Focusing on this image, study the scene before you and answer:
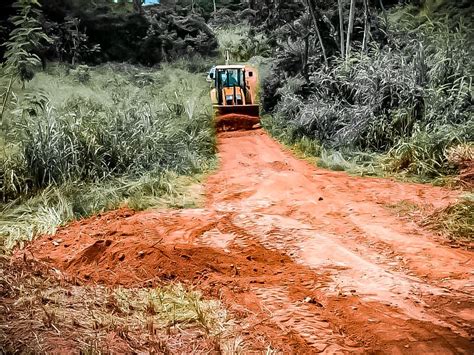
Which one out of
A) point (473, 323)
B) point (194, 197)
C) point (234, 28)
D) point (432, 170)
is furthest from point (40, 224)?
point (234, 28)

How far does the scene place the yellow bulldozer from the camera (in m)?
12.0

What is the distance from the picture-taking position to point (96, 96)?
32.3 feet

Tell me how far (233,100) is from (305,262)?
969cm

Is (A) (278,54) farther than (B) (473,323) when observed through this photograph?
Yes

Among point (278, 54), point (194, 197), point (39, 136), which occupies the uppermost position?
point (278, 54)

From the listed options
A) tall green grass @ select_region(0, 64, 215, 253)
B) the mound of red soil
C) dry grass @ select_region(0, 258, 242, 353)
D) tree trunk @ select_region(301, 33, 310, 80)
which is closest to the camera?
dry grass @ select_region(0, 258, 242, 353)

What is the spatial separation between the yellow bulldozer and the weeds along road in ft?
19.5

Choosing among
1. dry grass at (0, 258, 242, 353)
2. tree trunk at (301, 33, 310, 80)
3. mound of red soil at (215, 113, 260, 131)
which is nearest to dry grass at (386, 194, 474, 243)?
dry grass at (0, 258, 242, 353)

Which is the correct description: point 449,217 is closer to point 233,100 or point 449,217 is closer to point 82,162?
point 82,162

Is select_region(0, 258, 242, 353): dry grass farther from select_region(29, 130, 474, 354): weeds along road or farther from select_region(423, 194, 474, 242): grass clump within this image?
select_region(423, 194, 474, 242): grass clump

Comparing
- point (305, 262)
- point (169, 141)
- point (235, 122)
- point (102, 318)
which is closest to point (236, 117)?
point (235, 122)

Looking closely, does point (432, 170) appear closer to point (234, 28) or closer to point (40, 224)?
point (40, 224)

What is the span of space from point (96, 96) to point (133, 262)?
6981 millimetres

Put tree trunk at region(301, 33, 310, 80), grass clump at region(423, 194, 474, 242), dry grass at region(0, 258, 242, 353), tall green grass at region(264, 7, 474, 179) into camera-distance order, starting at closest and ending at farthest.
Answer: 1. dry grass at region(0, 258, 242, 353)
2. grass clump at region(423, 194, 474, 242)
3. tall green grass at region(264, 7, 474, 179)
4. tree trunk at region(301, 33, 310, 80)
